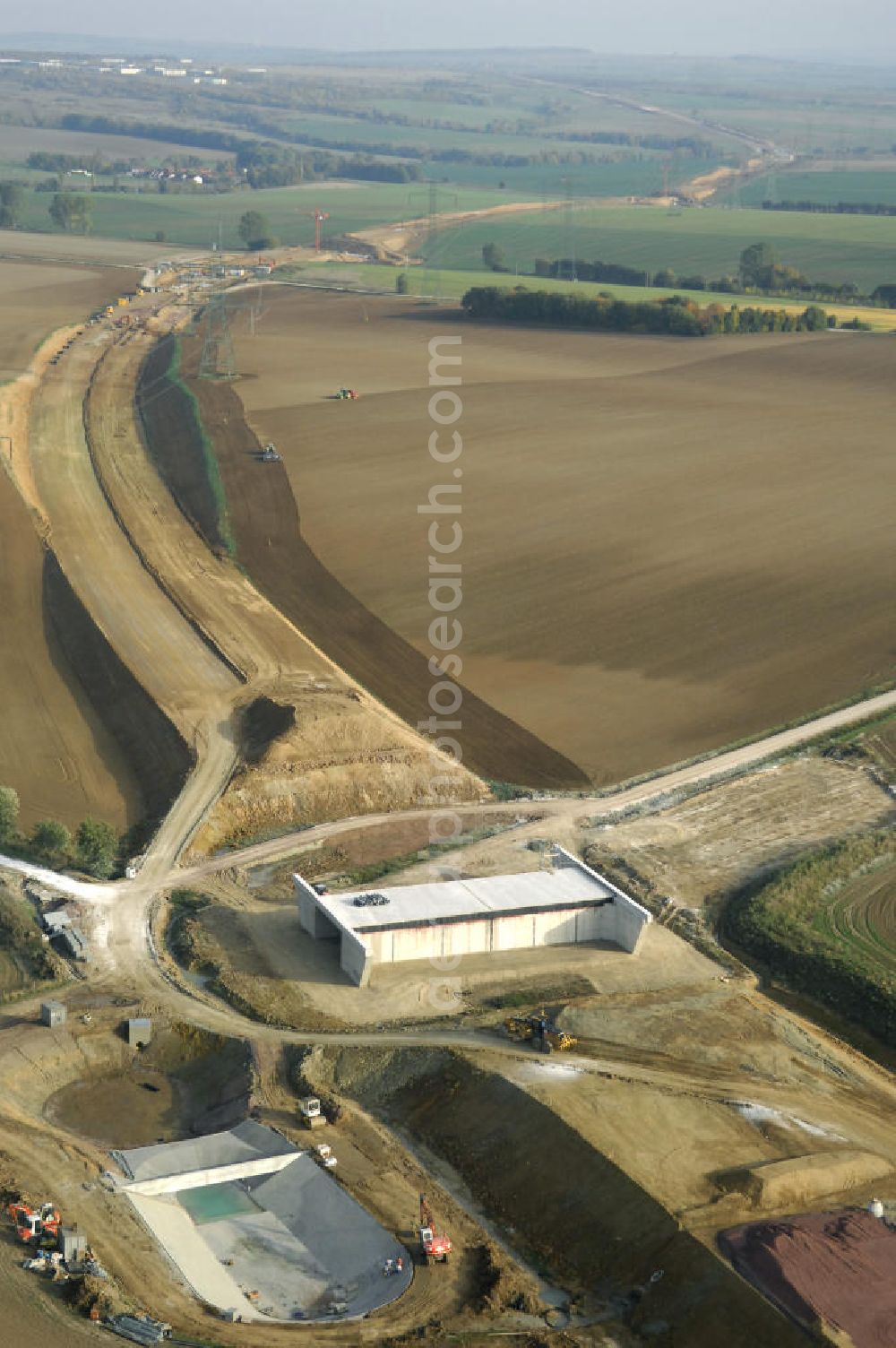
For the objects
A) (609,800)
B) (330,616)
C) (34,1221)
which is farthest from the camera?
(330,616)

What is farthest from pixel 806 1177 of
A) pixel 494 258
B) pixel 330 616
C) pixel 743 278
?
pixel 494 258

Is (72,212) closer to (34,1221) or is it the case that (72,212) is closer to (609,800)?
(609,800)

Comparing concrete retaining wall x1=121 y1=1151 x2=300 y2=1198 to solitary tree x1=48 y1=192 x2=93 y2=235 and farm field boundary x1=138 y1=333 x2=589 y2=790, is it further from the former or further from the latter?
solitary tree x1=48 y1=192 x2=93 y2=235

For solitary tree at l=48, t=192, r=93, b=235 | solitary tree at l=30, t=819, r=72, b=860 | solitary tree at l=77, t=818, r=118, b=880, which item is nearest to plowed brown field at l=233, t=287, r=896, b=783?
solitary tree at l=77, t=818, r=118, b=880

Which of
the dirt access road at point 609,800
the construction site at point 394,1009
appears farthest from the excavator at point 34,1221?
the dirt access road at point 609,800

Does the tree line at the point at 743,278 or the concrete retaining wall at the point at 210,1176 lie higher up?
the tree line at the point at 743,278

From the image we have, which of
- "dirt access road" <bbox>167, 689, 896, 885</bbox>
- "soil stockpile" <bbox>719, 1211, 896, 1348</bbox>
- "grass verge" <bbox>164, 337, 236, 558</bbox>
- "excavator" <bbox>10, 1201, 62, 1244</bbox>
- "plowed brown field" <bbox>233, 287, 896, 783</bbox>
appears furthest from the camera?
"grass verge" <bbox>164, 337, 236, 558</bbox>

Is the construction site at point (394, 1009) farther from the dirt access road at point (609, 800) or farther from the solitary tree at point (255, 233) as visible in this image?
the solitary tree at point (255, 233)
